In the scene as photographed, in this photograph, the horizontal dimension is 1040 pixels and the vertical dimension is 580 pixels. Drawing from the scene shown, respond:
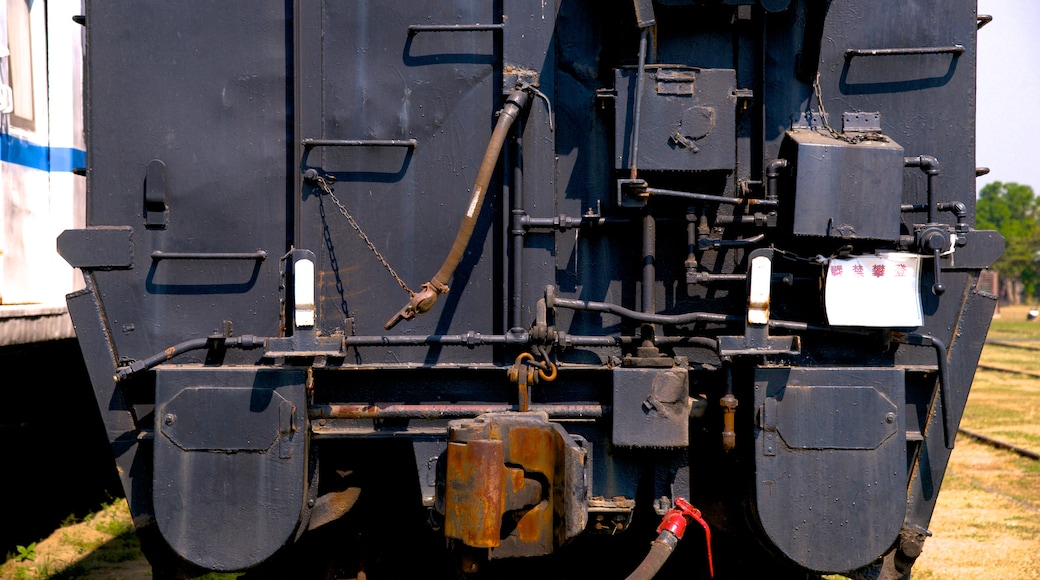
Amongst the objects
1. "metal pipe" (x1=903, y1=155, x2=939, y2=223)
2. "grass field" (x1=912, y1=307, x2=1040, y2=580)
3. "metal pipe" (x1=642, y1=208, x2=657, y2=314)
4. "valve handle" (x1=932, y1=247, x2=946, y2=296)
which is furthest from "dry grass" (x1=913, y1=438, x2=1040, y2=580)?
"metal pipe" (x1=642, y1=208, x2=657, y2=314)

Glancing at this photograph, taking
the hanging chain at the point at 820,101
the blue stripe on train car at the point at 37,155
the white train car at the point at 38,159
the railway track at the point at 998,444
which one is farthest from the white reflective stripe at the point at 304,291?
the railway track at the point at 998,444

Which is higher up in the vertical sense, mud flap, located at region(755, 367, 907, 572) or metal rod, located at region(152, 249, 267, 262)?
metal rod, located at region(152, 249, 267, 262)

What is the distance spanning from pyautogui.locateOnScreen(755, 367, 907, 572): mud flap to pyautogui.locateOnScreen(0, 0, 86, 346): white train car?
14.4ft

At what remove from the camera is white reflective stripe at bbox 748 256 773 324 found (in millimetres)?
3521

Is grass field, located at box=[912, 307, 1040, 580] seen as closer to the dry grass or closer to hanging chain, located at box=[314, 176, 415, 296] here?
the dry grass

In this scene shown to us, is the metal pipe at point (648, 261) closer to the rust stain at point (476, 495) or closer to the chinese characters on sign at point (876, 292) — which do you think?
the chinese characters on sign at point (876, 292)

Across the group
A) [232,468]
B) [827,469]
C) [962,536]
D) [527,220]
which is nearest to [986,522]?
[962,536]

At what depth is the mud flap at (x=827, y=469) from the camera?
11.7ft

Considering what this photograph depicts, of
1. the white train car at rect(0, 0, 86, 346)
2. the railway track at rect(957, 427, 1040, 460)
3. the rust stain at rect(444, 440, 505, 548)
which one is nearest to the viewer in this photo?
the rust stain at rect(444, 440, 505, 548)

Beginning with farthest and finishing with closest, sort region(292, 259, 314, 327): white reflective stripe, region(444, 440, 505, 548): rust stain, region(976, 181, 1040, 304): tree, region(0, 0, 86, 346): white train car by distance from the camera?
region(976, 181, 1040, 304): tree, region(0, 0, 86, 346): white train car, region(292, 259, 314, 327): white reflective stripe, region(444, 440, 505, 548): rust stain

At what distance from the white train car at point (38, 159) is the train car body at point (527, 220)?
2253 mm

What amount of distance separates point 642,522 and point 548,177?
1.56 meters

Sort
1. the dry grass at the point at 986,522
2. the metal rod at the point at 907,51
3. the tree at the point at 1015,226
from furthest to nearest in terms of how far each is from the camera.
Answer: the tree at the point at 1015,226 < the dry grass at the point at 986,522 < the metal rod at the point at 907,51

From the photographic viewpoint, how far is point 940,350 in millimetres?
3750
